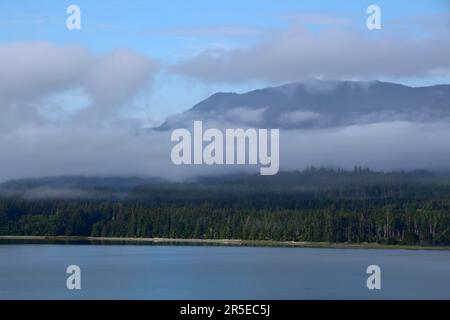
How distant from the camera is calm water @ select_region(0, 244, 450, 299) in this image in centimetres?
2714

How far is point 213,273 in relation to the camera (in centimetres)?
3356

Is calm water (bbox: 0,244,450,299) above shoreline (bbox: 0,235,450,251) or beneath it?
beneath

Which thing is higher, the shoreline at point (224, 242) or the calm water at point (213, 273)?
the shoreline at point (224, 242)

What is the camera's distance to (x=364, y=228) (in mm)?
55969

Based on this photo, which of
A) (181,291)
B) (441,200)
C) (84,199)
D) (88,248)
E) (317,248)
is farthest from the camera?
(441,200)

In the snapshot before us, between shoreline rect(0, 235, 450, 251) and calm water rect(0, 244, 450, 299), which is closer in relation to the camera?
calm water rect(0, 244, 450, 299)

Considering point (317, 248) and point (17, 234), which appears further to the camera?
point (17, 234)

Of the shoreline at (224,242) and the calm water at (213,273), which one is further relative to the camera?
the shoreline at (224,242)

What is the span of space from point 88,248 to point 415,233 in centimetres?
2139

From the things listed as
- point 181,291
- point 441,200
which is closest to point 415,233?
point 441,200

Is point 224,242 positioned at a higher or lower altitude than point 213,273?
higher

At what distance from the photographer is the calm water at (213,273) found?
27.1m

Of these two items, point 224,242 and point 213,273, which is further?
point 224,242
